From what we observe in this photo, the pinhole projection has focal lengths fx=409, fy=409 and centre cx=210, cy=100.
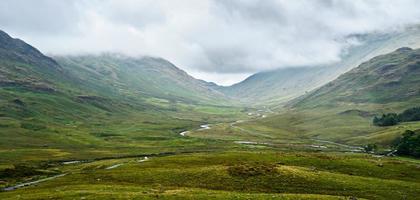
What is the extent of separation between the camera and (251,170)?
247ft

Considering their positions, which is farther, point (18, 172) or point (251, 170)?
point (18, 172)

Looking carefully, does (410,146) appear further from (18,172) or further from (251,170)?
(18,172)

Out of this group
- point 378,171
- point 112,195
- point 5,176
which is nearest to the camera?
point 112,195

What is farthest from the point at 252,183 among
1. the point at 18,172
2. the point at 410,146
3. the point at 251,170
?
the point at 410,146

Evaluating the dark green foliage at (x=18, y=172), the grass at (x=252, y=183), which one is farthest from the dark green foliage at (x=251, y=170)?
the dark green foliage at (x=18, y=172)

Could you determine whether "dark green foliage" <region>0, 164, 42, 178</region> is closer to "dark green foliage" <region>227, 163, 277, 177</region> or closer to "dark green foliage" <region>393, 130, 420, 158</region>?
"dark green foliage" <region>227, 163, 277, 177</region>

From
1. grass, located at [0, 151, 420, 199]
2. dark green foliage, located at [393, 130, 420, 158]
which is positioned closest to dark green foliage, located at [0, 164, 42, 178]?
grass, located at [0, 151, 420, 199]

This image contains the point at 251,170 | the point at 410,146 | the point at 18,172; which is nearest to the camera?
the point at 251,170

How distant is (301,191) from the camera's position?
65062 millimetres

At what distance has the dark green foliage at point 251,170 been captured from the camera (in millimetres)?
73812

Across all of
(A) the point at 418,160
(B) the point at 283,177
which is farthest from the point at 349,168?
(A) the point at 418,160

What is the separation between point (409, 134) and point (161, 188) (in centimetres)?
11091

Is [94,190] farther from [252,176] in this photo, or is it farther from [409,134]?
[409,134]

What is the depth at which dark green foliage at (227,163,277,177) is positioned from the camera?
73812 mm
